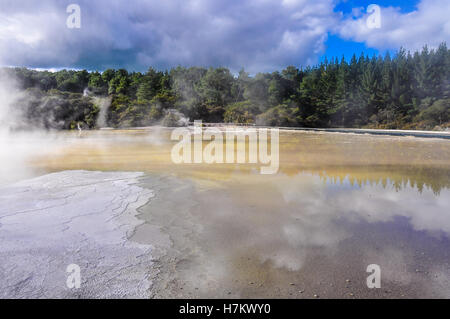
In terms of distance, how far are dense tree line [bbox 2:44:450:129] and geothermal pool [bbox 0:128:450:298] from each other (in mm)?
30207

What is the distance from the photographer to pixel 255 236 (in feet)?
12.2

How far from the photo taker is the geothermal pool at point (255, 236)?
8.74 ft

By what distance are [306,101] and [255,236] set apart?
136ft

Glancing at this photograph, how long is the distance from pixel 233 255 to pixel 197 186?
3234mm

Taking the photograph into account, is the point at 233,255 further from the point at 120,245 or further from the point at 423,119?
the point at 423,119

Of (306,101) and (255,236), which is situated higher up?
(306,101)

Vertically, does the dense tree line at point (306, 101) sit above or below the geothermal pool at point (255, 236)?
above

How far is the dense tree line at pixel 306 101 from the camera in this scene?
115 ft

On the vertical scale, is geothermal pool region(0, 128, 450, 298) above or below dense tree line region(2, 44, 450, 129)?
below

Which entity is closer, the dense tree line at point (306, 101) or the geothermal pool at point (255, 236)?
the geothermal pool at point (255, 236)

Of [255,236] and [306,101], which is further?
[306,101]

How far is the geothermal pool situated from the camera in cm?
266

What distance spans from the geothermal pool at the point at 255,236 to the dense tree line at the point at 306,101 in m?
30.2
